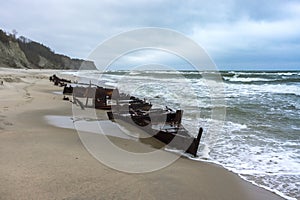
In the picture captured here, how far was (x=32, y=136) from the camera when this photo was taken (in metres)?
8.09

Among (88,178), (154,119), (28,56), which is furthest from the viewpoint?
(28,56)

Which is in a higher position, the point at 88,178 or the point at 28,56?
the point at 28,56

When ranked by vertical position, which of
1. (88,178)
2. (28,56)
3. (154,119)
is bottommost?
(88,178)

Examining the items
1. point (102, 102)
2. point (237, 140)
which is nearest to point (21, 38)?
point (102, 102)

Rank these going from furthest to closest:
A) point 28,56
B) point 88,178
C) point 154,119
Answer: point 28,56, point 154,119, point 88,178

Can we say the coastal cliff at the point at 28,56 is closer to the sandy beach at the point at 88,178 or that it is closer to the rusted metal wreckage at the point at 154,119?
the rusted metal wreckage at the point at 154,119

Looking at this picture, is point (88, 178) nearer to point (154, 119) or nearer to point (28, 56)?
point (154, 119)

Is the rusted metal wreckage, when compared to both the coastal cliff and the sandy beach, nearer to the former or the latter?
the sandy beach

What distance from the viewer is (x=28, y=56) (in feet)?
327

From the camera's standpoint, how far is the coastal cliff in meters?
73.5

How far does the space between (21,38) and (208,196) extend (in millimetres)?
123131

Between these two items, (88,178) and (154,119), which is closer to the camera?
(88,178)

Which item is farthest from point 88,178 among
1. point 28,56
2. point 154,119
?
point 28,56

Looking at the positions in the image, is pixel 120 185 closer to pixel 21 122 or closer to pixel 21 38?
pixel 21 122
